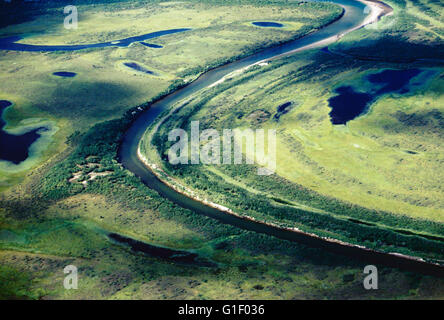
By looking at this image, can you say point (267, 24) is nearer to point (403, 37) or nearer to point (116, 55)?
point (403, 37)

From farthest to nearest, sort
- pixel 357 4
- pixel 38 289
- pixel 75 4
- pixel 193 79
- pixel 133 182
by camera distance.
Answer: pixel 75 4, pixel 357 4, pixel 193 79, pixel 133 182, pixel 38 289

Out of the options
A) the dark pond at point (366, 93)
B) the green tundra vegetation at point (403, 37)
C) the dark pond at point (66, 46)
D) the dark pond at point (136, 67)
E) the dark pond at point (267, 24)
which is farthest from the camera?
the dark pond at point (267, 24)

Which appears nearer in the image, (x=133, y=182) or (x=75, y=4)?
(x=133, y=182)

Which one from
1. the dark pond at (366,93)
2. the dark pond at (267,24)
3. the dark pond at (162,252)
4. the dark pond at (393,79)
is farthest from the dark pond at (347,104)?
the dark pond at (267,24)

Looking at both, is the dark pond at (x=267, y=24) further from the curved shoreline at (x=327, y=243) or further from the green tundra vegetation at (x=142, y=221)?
the curved shoreline at (x=327, y=243)

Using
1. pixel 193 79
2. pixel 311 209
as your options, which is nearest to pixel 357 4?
pixel 193 79

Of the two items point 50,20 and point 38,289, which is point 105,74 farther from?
point 38,289

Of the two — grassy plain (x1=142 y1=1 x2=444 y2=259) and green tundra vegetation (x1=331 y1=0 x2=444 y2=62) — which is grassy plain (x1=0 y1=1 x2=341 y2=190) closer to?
grassy plain (x1=142 y1=1 x2=444 y2=259)
